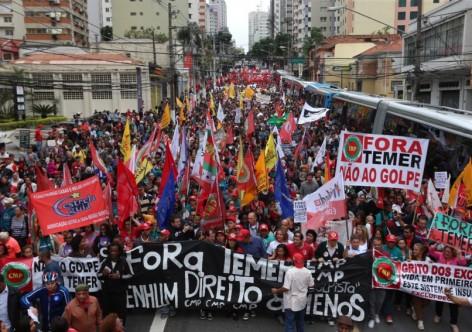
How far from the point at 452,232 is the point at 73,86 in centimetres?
3696

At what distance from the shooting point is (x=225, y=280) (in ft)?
24.2

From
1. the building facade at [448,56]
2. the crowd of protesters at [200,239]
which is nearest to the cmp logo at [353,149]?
the crowd of protesters at [200,239]

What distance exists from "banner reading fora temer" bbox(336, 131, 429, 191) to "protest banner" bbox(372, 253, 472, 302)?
75.9 inches

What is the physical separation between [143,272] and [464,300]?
423 cm

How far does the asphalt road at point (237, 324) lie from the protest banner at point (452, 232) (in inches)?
41.8

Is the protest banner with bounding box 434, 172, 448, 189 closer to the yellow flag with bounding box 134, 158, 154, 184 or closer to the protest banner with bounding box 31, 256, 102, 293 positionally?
the yellow flag with bounding box 134, 158, 154, 184

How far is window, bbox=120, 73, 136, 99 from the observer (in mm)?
40938

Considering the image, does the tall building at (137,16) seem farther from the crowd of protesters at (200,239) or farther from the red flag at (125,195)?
the red flag at (125,195)

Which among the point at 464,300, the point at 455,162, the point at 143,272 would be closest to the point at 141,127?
the point at 455,162

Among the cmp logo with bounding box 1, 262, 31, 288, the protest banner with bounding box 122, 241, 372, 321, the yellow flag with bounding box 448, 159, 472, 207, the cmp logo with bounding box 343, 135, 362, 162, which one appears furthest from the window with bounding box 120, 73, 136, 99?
the cmp logo with bounding box 1, 262, 31, 288

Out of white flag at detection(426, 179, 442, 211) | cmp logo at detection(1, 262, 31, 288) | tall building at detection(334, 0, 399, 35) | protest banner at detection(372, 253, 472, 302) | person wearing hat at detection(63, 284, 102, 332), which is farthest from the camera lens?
tall building at detection(334, 0, 399, 35)

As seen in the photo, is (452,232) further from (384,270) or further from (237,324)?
(237,324)

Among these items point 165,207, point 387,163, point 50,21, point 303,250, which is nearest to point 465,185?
point 387,163

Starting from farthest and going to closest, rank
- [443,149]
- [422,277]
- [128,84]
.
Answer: [128,84] < [443,149] < [422,277]
